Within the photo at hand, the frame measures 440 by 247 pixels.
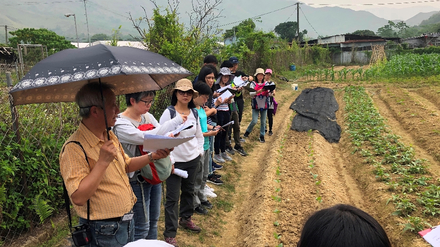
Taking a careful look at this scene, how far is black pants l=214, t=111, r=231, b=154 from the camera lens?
6.63 m

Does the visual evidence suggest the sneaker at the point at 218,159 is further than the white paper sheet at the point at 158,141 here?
Yes

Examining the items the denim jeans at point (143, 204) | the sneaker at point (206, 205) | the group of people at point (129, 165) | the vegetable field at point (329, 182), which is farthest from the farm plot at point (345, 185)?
the denim jeans at point (143, 204)

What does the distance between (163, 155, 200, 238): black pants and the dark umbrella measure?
5.29 ft

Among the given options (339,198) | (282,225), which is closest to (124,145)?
(282,225)

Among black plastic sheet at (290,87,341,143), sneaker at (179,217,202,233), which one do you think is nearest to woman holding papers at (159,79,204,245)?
sneaker at (179,217,202,233)

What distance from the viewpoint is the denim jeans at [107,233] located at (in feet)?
6.81

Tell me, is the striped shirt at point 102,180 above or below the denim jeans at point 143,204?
above

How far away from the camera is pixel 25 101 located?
81.4 inches

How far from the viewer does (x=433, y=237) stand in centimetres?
154

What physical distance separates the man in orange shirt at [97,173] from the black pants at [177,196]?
1.29 m

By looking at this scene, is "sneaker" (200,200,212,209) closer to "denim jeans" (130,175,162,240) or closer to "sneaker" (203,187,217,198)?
"sneaker" (203,187,217,198)

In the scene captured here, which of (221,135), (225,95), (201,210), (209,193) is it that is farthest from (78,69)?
(221,135)

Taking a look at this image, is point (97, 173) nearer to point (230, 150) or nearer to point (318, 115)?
point (230, 150)

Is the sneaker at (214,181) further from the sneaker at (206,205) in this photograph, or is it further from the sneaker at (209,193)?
the sneaker at (206,205)
